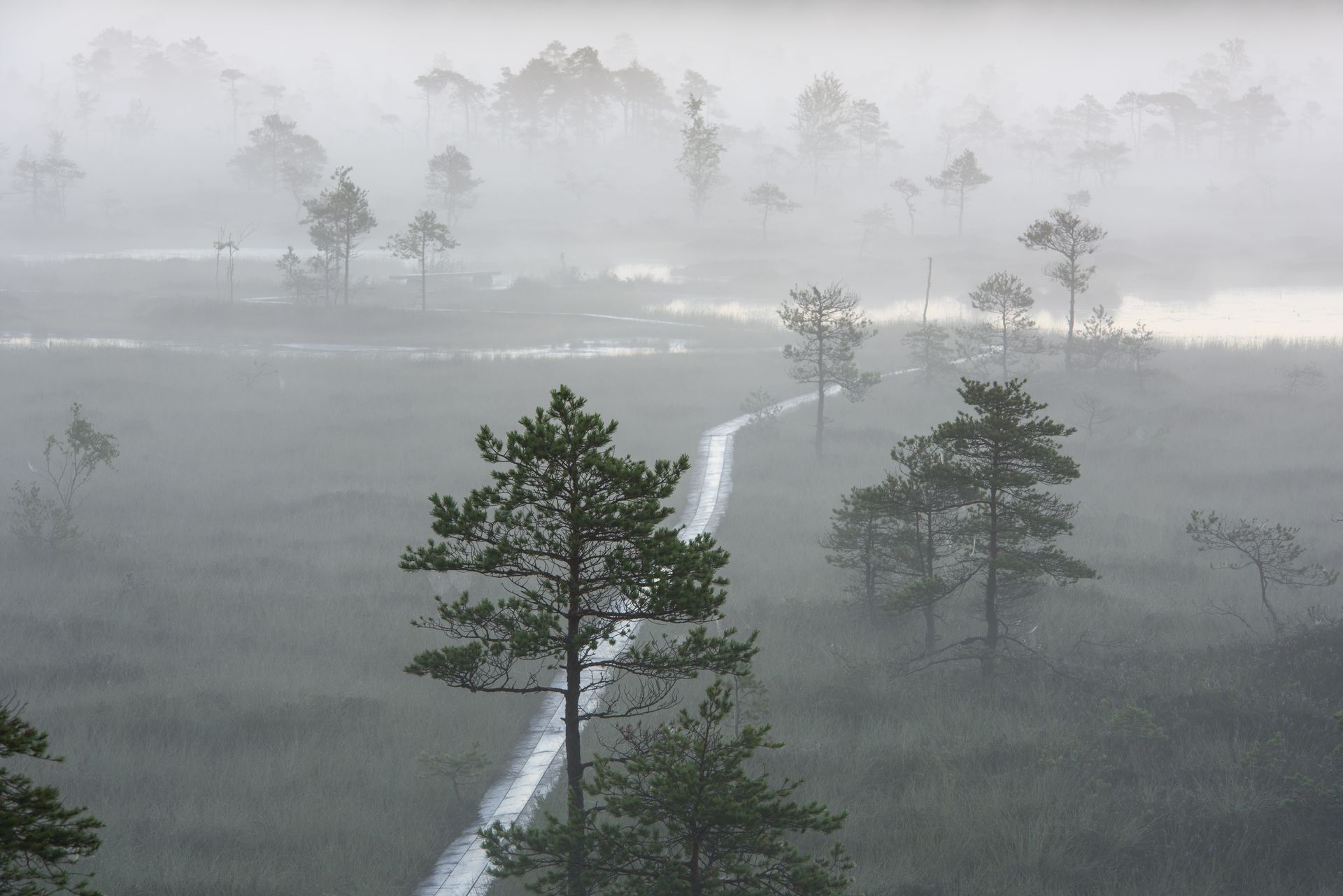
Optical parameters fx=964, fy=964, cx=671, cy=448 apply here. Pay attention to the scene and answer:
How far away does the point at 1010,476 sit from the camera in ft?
50.4

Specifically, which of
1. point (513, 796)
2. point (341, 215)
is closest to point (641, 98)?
point (341, 215)

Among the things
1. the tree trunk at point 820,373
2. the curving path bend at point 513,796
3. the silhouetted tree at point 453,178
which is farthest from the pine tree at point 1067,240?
the silhouetted tree at point 453,178

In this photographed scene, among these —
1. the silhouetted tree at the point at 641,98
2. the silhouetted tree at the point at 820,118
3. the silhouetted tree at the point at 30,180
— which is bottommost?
the silhouetted tree at the point at 30,180

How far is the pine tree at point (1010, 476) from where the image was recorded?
49.5ft

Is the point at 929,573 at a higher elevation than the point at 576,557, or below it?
below

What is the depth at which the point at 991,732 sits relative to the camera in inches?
583

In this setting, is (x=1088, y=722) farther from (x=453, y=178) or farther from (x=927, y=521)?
(x=453, y=178)

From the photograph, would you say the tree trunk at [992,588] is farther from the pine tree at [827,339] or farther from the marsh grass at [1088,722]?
the pine tree at [827,339]

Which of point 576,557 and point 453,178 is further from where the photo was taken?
point 453,178

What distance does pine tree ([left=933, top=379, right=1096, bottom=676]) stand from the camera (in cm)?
1509

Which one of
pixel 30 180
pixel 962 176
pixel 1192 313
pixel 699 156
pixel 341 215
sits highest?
pixel 699 156

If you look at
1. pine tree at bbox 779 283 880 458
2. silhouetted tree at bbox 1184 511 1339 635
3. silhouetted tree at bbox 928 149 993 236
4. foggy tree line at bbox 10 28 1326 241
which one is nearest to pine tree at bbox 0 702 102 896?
silhouetted tree at bbox 1184 511 1339 635

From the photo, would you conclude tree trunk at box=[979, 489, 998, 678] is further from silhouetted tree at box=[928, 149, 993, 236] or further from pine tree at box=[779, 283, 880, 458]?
silhouetted tree at box=[928, 149, 993, 236]

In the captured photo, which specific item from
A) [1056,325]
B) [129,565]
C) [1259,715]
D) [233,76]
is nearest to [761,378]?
[1056,325]
